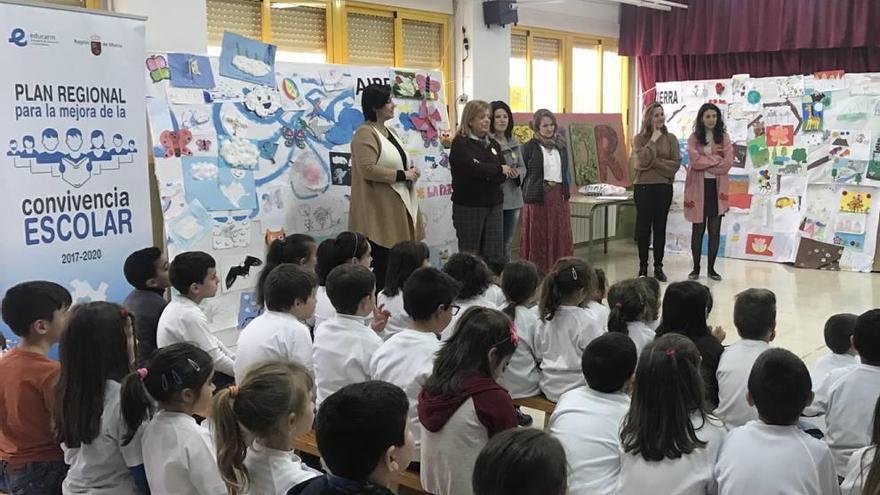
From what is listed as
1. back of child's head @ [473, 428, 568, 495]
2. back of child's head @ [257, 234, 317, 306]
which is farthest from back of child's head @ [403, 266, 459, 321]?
back of child's head @ [257, 234, 317, 306]

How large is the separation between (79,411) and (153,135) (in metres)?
2.40

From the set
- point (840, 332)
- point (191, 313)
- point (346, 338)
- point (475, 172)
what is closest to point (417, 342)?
point (346, 338)

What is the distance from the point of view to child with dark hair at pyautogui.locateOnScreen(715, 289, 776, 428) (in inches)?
95.7

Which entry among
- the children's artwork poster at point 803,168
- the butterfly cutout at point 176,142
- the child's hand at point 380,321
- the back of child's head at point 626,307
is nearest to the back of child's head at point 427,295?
the child's hand at point 380,321

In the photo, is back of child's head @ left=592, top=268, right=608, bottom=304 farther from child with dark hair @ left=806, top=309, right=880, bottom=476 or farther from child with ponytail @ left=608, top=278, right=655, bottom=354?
child with dark hair @ left=806, top=309, right=880, bottom=476

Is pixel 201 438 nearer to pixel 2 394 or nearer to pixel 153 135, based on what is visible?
pixel 2 394

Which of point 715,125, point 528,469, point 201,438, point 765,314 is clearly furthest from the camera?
point 715,125

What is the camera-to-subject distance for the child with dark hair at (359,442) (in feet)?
4.72

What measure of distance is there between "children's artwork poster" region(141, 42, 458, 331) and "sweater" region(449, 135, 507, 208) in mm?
603

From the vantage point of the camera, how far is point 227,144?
14.6ft

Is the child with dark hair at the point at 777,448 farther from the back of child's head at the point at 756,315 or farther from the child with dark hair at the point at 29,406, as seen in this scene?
the child with dark hair at the point at 29,406

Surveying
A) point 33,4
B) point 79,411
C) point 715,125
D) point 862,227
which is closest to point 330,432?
point 79,411

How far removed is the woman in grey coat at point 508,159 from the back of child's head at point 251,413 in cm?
350

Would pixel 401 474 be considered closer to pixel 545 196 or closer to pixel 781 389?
pixel 781 389
